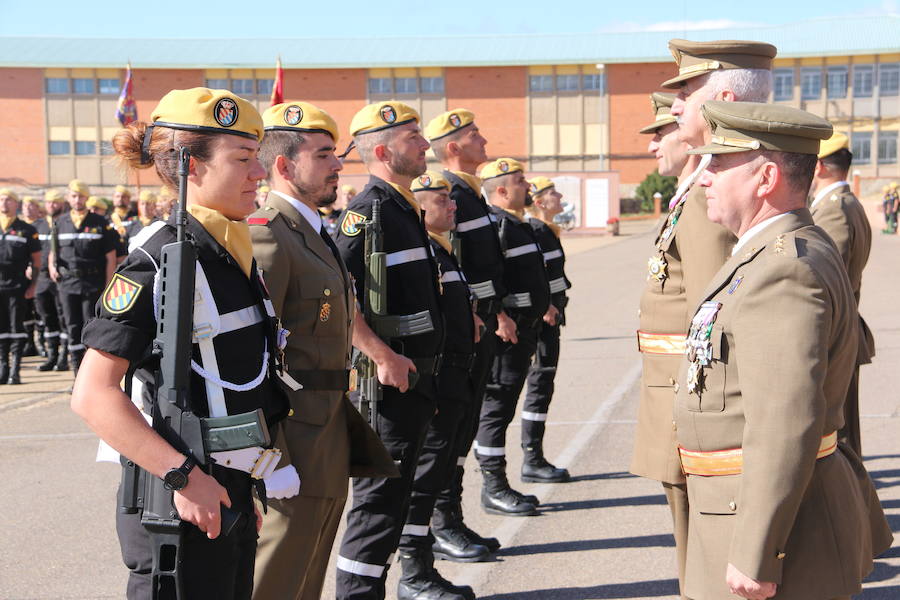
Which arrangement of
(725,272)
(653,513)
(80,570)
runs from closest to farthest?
(725,272) < (80,570) < (653,513)

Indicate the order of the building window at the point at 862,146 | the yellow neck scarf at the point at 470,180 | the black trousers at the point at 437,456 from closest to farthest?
the black trousers at the point at 437,456 < the yellow neck scarf at the point at 470,180 < the building window at the point at 862,146

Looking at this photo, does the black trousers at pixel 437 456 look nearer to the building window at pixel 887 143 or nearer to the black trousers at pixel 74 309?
the black trousers at pixel 74 309

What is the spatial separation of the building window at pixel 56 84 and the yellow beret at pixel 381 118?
68.2 meters

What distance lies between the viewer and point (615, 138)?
220ft

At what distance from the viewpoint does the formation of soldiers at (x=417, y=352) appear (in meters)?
2.70

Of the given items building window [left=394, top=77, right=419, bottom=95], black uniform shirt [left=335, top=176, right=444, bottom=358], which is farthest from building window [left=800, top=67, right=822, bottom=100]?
black uniform shirt [left=335, top=176, right=444, bottom=358]

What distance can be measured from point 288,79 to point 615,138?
2206cm

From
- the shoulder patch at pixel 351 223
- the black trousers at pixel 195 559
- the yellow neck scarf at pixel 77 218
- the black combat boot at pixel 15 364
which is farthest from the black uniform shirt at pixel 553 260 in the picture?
the black combat boot at pixel 15 364

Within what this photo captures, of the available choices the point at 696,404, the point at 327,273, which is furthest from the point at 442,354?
the point at 696,404

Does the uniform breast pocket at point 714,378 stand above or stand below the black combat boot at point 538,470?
above

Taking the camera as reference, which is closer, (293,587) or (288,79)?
(293,587)

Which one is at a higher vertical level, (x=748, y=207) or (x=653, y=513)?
(x=748, y=207)

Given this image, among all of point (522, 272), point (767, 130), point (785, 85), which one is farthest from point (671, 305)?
point (785, 85)

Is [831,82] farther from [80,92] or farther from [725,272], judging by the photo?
[725,272]
